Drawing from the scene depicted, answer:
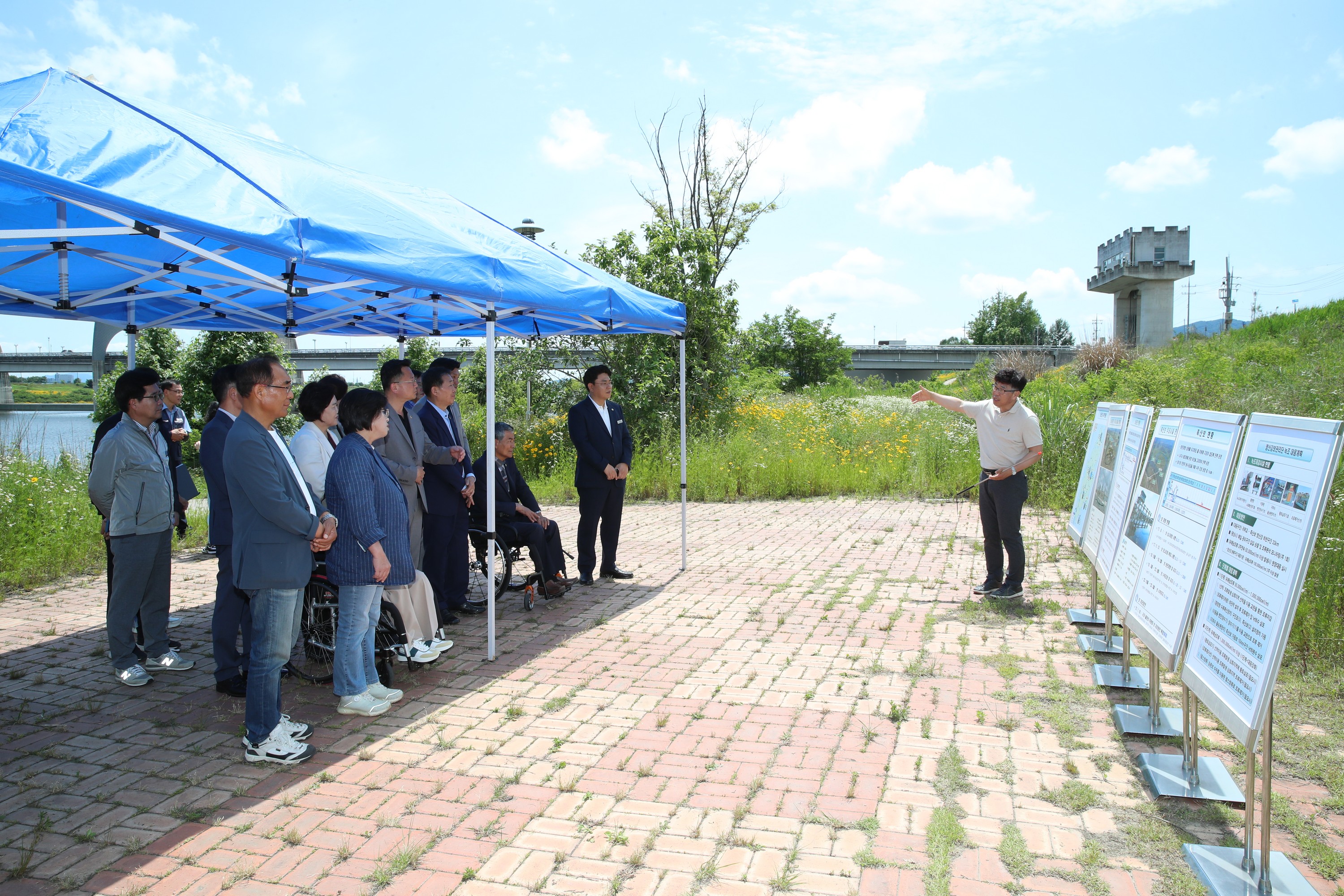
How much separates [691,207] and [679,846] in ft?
80.0

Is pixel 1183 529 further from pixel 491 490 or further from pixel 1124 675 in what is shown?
pixel 491 490

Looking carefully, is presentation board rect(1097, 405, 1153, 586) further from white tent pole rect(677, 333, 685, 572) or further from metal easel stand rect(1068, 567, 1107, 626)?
white tent pole rect(677, 333, 685, 572)

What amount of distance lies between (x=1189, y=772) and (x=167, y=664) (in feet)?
19.4

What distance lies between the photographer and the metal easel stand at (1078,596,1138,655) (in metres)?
5.57

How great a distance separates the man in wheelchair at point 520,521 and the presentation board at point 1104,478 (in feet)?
13.9

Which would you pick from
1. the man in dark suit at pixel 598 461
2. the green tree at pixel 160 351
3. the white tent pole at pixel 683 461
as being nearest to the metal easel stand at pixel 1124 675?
the white tent pole at pixel 683 461

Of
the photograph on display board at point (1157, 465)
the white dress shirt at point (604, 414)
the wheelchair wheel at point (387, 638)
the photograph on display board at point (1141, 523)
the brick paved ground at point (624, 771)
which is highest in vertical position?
the white dress shirt at point (604, 414)

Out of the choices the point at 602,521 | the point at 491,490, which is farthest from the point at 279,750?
the point at 602,521

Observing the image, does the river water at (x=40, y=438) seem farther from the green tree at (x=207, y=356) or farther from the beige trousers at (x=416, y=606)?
the green tree at (x=207, y=356)

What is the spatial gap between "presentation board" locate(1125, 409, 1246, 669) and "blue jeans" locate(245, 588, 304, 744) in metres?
4.09

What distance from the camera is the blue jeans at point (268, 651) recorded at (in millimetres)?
3971

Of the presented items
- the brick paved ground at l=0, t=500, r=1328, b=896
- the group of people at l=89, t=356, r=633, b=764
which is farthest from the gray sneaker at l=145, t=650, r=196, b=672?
the brick paved ground at l=0, t=500, r=1328, b=896

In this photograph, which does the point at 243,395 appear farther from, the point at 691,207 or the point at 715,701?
the point at 691,207

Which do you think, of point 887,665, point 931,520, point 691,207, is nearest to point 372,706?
point 887,665
